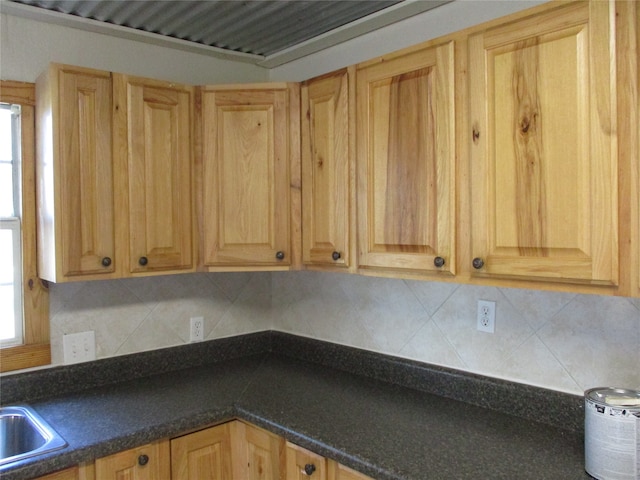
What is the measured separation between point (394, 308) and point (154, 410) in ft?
3.28

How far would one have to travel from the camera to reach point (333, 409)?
6.02ft

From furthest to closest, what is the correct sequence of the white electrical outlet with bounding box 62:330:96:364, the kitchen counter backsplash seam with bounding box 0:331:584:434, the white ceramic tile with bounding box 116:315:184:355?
the white ceramic tile with bounding box 116:315:184:355 → the white electrical outlet with bounding box 62:330:96:364 → the kitchen counter backsplash seam with bounding box 0:331:584:434

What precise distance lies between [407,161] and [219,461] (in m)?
1.26

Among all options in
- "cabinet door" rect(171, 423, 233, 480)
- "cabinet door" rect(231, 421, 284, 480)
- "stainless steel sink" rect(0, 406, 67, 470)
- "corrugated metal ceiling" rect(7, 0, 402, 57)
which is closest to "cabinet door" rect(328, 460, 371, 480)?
"cabinet door" rect(231, 421, 284, 480)

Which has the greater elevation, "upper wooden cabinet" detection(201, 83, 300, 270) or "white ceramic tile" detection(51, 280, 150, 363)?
"upper wooden cabinet" detection(201, 83, 300, 270)

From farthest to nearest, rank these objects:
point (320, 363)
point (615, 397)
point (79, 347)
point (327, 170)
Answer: point (320, 363) → point (79, 347) → point (327, 170) → point (615, 397)

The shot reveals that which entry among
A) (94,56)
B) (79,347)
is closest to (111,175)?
(94,56)

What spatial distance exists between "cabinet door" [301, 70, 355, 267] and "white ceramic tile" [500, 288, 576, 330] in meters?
0.59

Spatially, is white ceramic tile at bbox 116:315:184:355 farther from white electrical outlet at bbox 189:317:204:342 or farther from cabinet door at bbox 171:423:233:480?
cabinet door at bbox 171:423:233:480

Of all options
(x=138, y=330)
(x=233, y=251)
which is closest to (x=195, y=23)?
(x=233, y=251)

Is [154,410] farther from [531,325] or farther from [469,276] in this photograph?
[531,325]

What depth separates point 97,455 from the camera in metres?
1.57

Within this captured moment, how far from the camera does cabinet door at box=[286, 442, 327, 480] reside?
5.23ft

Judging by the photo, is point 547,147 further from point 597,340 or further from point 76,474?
point 76,474
